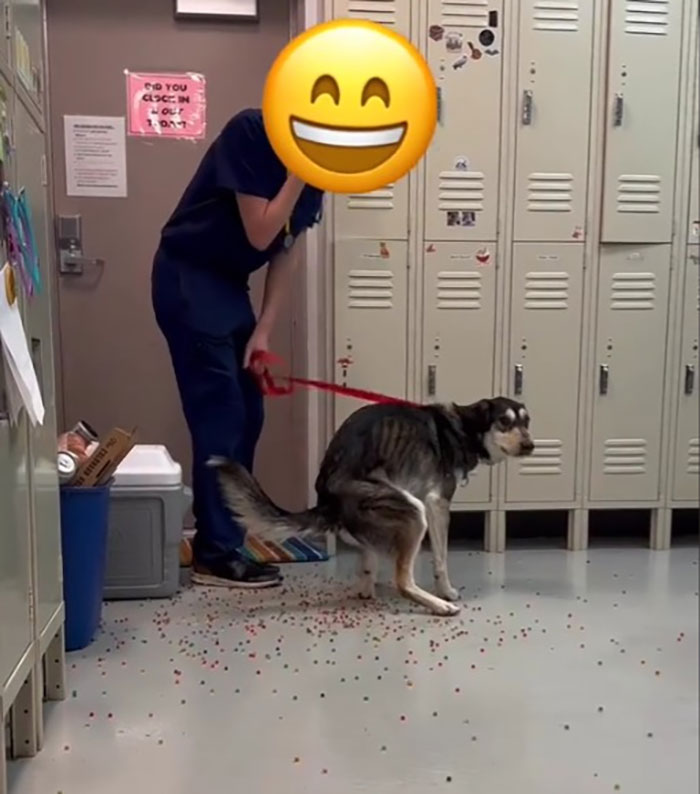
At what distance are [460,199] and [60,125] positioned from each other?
Answer: 1.54 m

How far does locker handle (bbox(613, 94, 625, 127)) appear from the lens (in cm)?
297

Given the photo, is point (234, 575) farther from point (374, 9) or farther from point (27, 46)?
point (374, 9)

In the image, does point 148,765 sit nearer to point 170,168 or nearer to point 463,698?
point 463,698

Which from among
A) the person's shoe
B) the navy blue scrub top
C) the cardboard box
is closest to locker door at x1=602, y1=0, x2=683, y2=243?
the navy blue scrub top

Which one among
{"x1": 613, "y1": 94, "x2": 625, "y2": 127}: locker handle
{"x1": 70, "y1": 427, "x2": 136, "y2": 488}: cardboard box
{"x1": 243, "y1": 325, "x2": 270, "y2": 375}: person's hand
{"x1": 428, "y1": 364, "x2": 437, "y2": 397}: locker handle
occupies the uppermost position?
{"x1": 613, "y1": 94, "x2": 625, "y2": 127}: locker handle

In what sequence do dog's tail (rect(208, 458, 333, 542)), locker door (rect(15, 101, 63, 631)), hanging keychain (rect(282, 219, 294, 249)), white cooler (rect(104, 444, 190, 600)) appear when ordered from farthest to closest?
hanging keychain (rect(282, 219, 294, 249)), white cooler (rect(104, 444, 190, 600)), dog's tail (rect(208, 458, 333, 542)), locker door (rect(15, 101, 63, 631))

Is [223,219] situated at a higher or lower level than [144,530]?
higher

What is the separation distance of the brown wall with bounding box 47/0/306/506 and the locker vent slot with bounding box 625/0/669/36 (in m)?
1.26

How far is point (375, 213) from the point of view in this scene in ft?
9.73

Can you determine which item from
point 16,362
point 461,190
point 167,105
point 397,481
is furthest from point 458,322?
point 16,362

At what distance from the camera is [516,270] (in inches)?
120

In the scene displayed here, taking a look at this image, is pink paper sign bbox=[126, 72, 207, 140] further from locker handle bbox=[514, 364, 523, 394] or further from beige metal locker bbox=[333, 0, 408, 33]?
locker handle bbox=[514, 364, 523, 394]
